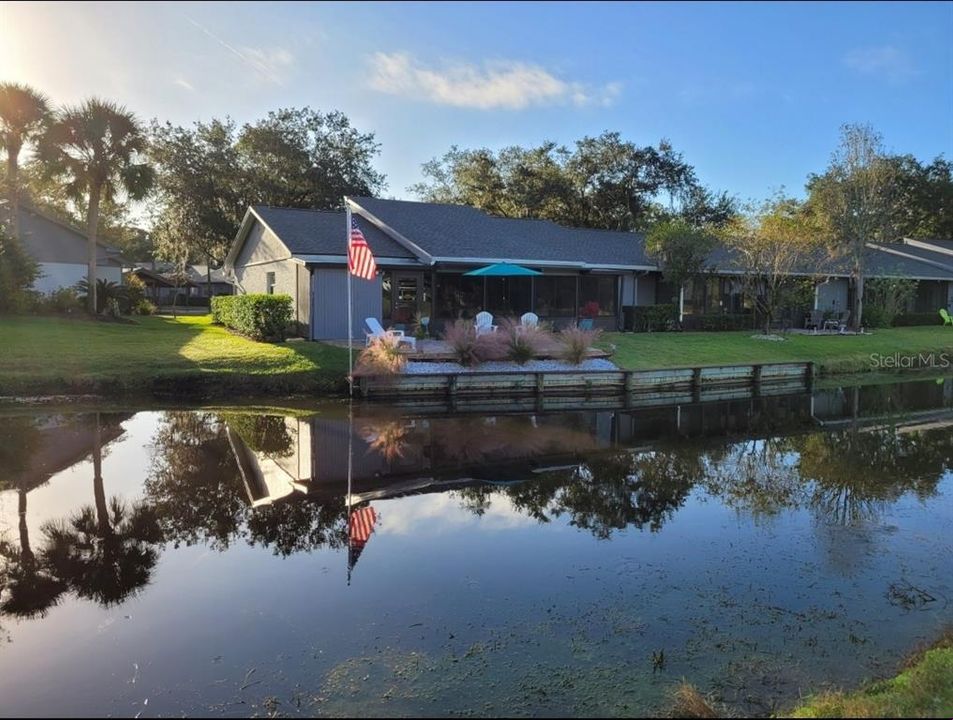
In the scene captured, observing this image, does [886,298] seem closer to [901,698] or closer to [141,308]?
[901,698]

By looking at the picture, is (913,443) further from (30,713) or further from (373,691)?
(30,713)

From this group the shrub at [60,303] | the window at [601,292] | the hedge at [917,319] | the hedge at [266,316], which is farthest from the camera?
the hedge at [917,319]

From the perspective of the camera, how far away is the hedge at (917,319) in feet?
106

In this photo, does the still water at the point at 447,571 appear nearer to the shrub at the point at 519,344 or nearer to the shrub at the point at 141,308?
the shrub at the point at 519,344

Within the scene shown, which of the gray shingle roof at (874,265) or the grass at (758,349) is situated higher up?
the gray shingle roof at (874,265)

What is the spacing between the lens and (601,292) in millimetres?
25297

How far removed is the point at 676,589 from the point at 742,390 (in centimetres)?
1410

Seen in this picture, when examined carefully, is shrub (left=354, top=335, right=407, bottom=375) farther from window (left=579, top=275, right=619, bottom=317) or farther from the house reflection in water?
window (left=579, top=275, right=619, bottom=317)

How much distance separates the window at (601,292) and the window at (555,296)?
408 mm

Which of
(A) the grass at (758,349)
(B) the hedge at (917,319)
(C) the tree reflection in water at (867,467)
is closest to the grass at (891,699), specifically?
(C) the tree reflection in water at (867,467)

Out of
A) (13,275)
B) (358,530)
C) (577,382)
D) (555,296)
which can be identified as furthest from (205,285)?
(358,530)

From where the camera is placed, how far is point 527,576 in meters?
6.13

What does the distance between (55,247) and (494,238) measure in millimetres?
20209

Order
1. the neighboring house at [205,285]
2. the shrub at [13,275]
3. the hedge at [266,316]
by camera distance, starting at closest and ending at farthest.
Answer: the hedge at [266,316], the shrub at [13,275], the neighboring house at [205,285]
